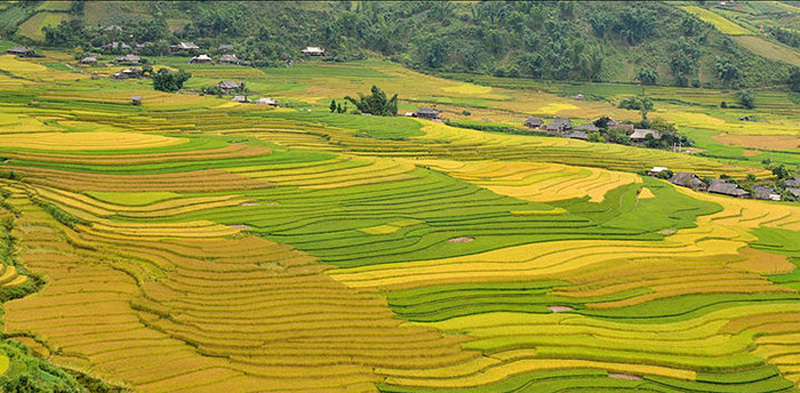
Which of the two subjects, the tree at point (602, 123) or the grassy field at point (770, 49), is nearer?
the tree at point (602, 123)

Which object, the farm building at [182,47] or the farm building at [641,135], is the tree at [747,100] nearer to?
the farm building at [641,135]

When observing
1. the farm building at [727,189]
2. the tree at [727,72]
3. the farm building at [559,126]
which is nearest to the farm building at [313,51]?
the farm building at [559,126]

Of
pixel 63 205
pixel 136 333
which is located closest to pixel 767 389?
pixel 136 333

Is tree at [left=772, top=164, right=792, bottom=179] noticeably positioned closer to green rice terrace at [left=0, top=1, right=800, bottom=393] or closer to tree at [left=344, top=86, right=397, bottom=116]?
green rice terrace at [left=0, top=1, right=800, bottom=393]

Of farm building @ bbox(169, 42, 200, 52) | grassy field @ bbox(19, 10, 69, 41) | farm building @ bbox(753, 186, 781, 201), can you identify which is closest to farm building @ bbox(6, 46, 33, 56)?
grassy field @ bbox(19, 10, 69, 41)

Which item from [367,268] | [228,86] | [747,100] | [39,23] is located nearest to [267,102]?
[228,86]

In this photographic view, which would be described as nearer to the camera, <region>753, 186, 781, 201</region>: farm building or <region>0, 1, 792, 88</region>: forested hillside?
<region>753, 186, 781, 201</region>: farm building
